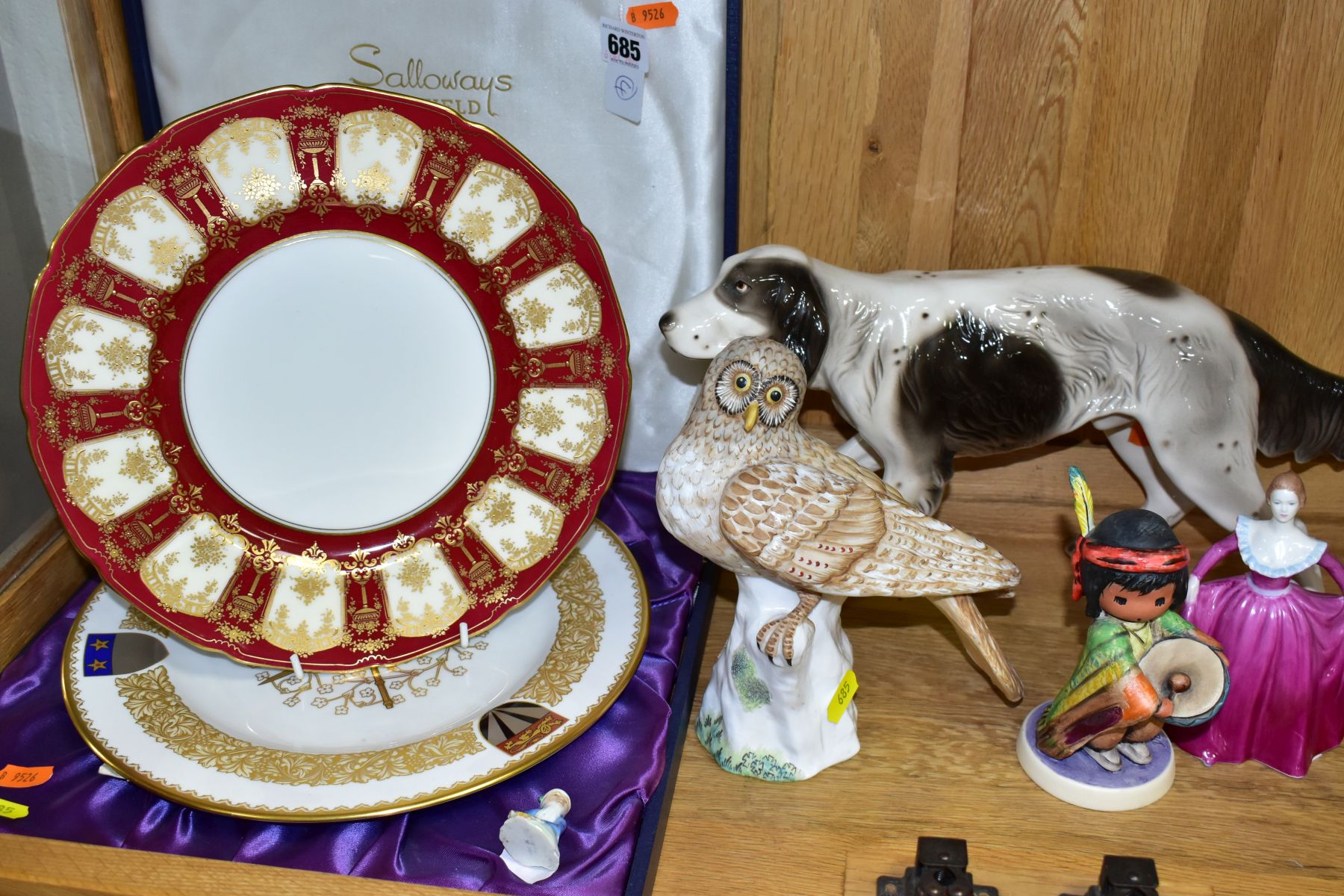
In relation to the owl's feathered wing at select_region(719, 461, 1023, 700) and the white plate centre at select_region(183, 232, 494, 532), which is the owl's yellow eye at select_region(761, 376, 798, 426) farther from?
the white plate centre at select_region(183, 232, 494, 532)

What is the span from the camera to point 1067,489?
127cm

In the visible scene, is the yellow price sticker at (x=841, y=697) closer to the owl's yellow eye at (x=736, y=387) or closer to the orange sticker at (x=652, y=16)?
the owl's yellow eye at (x=736, y=387)

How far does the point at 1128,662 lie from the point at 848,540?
0.24 metres

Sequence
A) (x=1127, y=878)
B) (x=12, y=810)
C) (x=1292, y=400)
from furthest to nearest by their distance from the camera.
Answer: (x=1292, y=400) → (x=12, y=810) → (x=1127, y=878)

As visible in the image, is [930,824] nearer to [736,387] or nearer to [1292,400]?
[736,387]

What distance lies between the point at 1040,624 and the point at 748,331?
466mm

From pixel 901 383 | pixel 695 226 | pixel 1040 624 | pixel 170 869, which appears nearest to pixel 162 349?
pixel 170 869

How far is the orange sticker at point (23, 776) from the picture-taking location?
0.97 meters

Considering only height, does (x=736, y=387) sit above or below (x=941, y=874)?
above

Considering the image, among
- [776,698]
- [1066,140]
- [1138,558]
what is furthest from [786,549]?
[1066,140]

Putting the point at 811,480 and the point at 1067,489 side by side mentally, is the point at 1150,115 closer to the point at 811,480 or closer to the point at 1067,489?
the point at 1067,489

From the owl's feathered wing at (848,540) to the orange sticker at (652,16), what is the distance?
0.49 meters

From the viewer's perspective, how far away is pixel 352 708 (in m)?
1.01

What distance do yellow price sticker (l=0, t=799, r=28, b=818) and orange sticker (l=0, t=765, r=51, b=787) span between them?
0.08 ft
